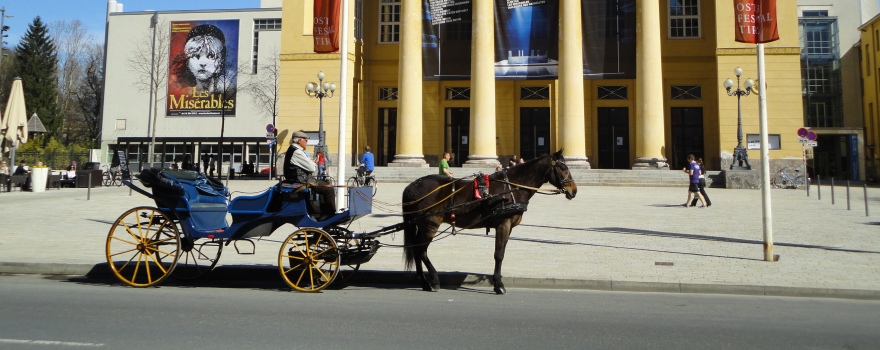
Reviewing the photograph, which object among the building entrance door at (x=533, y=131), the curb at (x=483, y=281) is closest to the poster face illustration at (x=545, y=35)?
the building entrance door at (x=533, y=131)

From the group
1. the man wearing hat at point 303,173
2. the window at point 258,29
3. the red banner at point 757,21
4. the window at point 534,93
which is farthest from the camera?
the window at point 258,29

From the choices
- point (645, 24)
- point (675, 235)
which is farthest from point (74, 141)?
point (675, 235)

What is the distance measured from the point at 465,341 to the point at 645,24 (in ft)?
97.8

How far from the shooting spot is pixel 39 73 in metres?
61.5

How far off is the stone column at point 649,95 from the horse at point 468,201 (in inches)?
973

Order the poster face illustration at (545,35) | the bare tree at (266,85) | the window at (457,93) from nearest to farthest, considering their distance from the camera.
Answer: the poster face illustration at (545,35), the window at (457,93), the bare tree at (266,85)

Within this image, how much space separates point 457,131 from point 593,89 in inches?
350

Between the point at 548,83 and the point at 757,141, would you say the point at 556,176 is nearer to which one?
the point at 757,141

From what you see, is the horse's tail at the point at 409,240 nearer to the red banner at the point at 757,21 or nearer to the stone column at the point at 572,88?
the red banner at the point at 757,21

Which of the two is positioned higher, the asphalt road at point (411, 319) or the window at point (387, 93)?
the window at point (387, 93)

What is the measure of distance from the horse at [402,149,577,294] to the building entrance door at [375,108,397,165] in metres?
32.0

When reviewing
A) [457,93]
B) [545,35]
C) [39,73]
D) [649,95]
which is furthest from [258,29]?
[649,95]

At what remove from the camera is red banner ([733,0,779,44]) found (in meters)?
11.5

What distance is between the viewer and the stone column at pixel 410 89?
33.6 m
